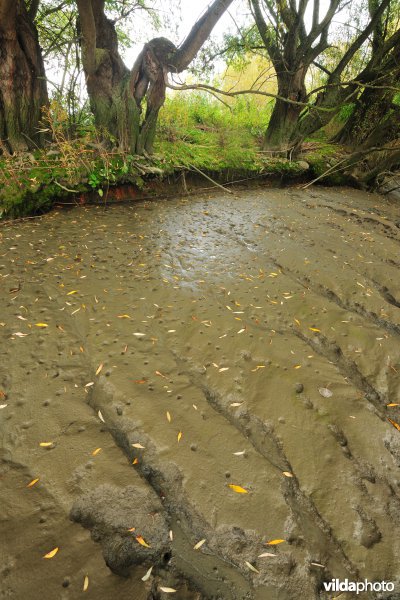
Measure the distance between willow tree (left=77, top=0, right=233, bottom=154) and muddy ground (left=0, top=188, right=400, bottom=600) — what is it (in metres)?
3.41

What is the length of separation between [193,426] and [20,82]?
638cm

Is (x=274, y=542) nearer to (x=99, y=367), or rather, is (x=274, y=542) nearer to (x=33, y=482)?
(x=33, y=482)

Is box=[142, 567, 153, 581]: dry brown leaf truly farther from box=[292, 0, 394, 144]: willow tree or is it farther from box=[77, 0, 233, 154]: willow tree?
box=[292, 0, 394, 144]: willow tree

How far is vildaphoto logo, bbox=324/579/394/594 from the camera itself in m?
1.67

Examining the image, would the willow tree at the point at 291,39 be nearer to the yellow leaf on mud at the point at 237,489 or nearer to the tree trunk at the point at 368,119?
the tree trunk at the point at 368,119

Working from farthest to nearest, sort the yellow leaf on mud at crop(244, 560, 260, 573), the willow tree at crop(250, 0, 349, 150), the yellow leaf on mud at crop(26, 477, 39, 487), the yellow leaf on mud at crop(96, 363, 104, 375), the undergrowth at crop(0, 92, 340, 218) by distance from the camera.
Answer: the willow tree at crop(250, 0, 349, 150) → the undergrowth at crop(0, 92, 340, 218) → the yellow leaf on mud at crop(96, 363, 104, 375) → the yellow leaf on mud at crop(26, 477, 39, 487) → the yellow leaf on mud at crop(244, 560, 260, 573)

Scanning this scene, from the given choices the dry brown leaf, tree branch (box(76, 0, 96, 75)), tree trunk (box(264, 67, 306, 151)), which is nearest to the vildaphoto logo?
the dry brown leaf

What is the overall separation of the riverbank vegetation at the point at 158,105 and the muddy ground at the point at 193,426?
2415mm

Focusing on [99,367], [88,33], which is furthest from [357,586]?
[88,33]

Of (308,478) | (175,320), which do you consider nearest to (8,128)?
(175,320)

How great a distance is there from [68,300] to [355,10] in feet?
36.5

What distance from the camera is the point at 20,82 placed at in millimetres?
5539

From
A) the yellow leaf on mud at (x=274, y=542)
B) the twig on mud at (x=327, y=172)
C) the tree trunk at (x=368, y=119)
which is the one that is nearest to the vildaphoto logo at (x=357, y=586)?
the yellow leaf on mud at (x=274, y=542)

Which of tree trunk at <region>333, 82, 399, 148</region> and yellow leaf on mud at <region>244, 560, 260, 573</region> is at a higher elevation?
tree trunk at <region>333, 82, 399, 148</region>
